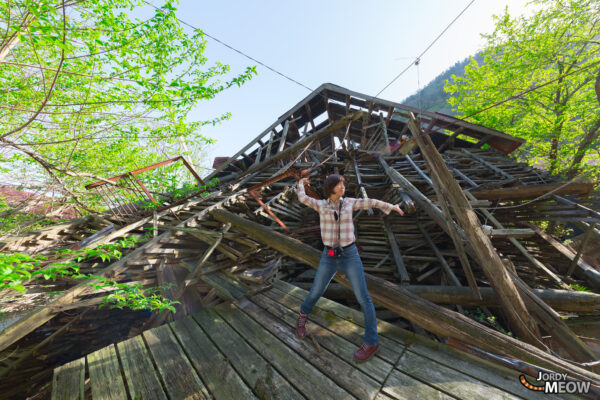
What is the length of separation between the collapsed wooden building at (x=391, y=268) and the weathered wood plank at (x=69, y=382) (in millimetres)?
861

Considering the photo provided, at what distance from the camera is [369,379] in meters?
2.18

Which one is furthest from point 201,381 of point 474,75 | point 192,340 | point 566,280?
point 474,75

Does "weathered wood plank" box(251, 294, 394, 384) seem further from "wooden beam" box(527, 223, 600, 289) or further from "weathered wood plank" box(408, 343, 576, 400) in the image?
"wooden beam" box(527, 223, 600, 289)

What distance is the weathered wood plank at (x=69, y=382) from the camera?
222 cm

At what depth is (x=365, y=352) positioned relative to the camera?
2.42 metres

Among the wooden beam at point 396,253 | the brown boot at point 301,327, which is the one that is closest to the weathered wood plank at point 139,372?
the brown boot at point 301,327

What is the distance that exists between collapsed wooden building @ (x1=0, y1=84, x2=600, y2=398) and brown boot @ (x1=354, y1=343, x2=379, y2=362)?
1.22ft

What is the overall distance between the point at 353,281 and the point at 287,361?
1313 mm

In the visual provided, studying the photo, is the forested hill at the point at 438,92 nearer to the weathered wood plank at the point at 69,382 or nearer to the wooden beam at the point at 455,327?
the wooden beam at the point at 455,327

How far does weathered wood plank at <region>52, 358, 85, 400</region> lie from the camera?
87.4 inches

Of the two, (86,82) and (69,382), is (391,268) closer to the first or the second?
(69,382)

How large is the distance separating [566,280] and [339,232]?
750 cm

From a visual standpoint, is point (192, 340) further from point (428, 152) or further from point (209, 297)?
point (428, 152)

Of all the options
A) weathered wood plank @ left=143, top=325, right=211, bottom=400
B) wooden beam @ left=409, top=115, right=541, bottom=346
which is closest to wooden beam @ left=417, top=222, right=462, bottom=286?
wooden beam @ left=409, top=115, right=541, bottom=346
